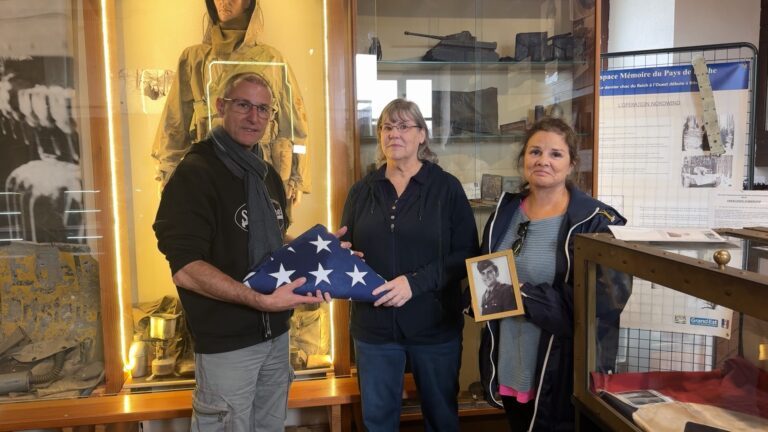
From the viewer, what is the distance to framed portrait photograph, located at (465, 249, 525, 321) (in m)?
1.41

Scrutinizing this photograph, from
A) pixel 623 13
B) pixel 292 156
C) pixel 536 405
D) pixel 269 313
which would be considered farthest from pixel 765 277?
pixel 623 13

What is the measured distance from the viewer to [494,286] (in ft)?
4.75

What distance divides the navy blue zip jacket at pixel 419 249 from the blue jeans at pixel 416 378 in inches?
1.8

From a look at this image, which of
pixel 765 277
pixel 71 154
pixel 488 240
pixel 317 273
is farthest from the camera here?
pixel 71 154

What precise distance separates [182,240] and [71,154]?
108 cm

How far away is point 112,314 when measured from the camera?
209 centimetres

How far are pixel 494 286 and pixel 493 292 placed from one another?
0.06 feet

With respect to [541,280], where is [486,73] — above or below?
above

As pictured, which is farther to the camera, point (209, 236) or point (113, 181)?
point (113, 181)

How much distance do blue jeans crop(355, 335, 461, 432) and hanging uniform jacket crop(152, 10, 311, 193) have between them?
860 millimetres

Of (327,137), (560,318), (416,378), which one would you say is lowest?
(416,378)

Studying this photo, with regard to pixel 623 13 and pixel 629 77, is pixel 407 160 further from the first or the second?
pixel 623 13

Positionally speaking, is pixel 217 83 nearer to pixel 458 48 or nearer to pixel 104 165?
pixel 104 165

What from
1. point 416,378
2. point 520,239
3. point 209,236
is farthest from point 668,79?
point 209,236
